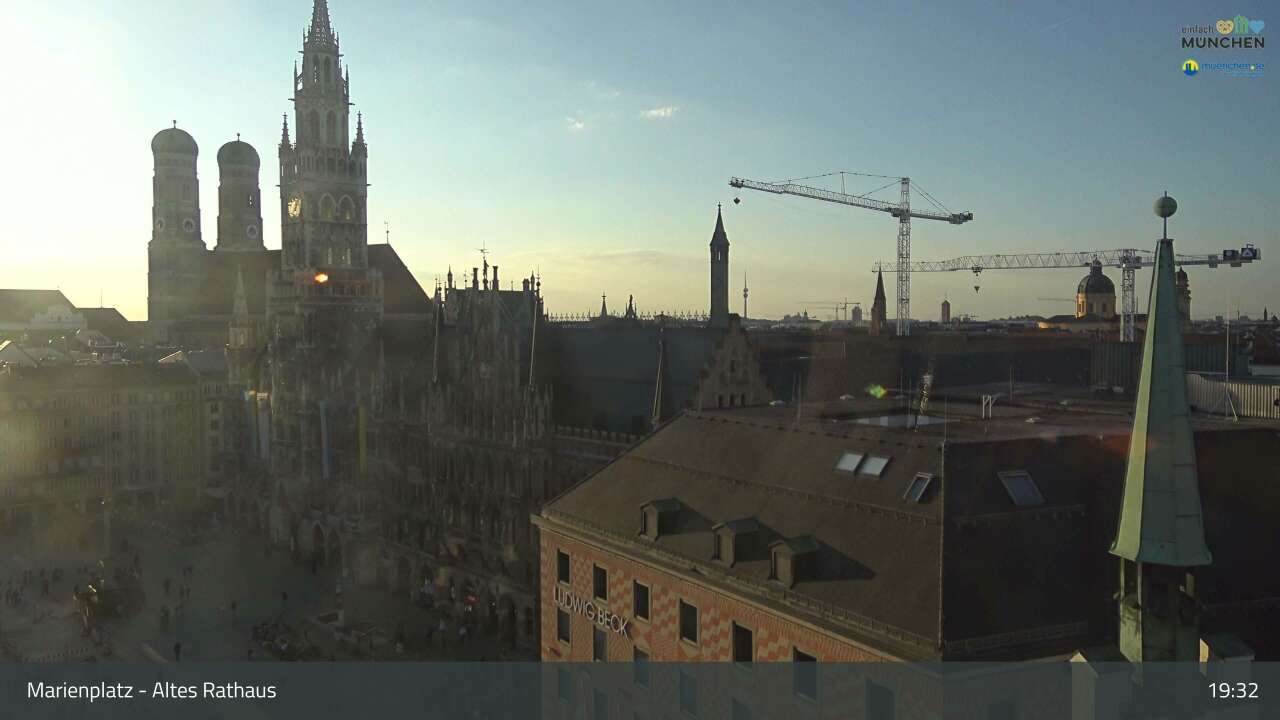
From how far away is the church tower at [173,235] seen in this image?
591ft

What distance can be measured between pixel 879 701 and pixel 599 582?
15.9 meters

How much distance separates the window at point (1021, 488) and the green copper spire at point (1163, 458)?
8950 mm

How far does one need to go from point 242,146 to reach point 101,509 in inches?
4027

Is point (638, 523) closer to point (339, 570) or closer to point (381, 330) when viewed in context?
point (339, 570)

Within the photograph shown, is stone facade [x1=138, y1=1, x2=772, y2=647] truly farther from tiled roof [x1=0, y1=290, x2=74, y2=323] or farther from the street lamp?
tiled roof [x1=0, y1=290, x2=74, y2=323]

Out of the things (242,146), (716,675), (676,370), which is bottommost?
(716,675)

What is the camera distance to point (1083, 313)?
176 meters

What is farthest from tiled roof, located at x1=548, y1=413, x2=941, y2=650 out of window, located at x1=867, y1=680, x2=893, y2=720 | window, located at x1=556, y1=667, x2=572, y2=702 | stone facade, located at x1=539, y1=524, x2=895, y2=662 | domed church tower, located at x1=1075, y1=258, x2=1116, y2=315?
domed church tower, located at x1=1075, y1=258, x2=1116, y2=315

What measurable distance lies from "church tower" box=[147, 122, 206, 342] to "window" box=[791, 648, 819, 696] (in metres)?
172

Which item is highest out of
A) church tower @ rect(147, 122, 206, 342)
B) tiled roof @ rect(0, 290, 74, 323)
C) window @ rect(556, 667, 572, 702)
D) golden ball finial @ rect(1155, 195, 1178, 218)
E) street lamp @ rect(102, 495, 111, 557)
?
church tower @ rect(147, 122, 206, 342)

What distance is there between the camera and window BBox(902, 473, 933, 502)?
30000mm

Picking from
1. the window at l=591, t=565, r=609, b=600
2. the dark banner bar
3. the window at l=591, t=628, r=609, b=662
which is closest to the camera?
the dark banner bar

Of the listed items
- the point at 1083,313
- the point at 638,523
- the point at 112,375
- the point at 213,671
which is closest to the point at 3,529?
the point at 112,375

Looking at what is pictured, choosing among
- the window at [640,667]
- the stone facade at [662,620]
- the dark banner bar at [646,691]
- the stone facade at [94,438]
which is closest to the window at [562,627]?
the stone facade at [662,620]
